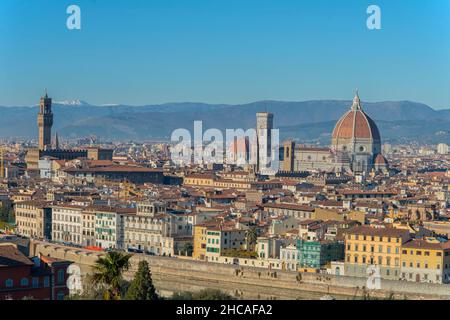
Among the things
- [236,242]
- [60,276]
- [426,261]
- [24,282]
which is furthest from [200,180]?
[24,282]

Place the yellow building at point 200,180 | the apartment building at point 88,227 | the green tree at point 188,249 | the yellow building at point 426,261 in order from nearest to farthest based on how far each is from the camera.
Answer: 1. the yellow building at point 426,261
2. the green tree at point 188,249
3. the apartment building at point 88,227
4. the yellow building at point 200,180

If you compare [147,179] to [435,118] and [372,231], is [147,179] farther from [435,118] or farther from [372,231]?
[435,118]

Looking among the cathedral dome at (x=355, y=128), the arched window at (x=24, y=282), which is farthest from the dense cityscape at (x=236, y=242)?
the cathedral dome at (x=355, y=128)

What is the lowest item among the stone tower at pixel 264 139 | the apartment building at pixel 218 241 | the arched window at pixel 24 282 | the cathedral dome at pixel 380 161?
the apartment building at pixel 218 241

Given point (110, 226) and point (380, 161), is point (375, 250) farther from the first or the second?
point (380, 161)

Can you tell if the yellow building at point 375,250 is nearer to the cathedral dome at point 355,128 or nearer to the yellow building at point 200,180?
the yellow building at point 200,180
